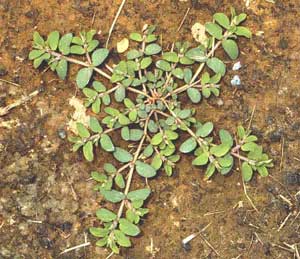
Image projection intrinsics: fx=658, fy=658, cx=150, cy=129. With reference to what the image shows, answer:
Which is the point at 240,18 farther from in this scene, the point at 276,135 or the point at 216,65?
the point at 276,135

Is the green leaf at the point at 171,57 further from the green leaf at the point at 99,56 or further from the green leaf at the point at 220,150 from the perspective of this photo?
the green leaf at the point at 220,150

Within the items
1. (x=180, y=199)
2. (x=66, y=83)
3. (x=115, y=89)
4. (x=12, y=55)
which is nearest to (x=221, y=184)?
(x=180, y=199)

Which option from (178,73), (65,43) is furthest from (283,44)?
(65,43)

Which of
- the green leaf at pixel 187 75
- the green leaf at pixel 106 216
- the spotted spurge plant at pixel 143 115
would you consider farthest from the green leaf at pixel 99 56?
the green leaf at pixel 106 216

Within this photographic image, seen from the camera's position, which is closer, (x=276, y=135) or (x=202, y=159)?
(x=202, y=159)

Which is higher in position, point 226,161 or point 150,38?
point 150,38
